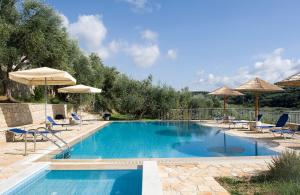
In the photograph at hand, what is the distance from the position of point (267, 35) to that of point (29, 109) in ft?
44.5

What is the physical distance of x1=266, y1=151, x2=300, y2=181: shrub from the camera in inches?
204

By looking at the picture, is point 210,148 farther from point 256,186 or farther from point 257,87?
point 256,186

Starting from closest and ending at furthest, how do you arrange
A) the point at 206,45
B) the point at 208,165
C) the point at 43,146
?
the point at 208,165 < the point at 43,146 < the point at 206,45

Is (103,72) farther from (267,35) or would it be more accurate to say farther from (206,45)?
(267,35)

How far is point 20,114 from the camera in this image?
50.7ft

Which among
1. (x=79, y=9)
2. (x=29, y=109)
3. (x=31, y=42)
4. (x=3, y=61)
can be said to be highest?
(x=79, y=9)

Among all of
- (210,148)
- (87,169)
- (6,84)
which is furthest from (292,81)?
(6,84)

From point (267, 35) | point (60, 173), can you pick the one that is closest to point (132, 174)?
point (60, 173)

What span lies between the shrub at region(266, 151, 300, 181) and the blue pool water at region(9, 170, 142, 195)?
2457 mm

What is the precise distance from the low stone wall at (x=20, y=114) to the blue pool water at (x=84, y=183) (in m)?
8.11

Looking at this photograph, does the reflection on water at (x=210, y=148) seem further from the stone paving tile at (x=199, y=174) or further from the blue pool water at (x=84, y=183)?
the blue pool water at (x=84, y=183)

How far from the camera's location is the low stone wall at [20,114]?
13.8 meters

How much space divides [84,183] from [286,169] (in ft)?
12.8

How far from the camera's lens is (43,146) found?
9531mm
